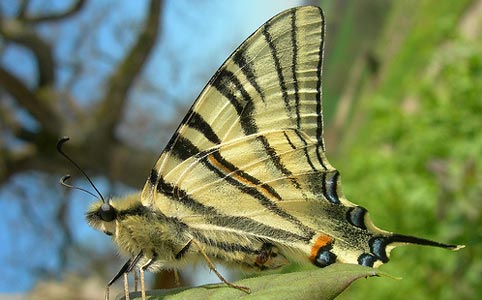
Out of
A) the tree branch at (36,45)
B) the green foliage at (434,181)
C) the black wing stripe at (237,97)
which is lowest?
the green foliage at (434,181)

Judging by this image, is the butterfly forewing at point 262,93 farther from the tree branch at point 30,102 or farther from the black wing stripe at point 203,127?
the tree branch at point 30,102

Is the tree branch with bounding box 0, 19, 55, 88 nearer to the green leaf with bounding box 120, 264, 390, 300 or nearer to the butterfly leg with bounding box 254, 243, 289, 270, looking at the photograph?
the butterfly leg with bounding box 254, 243, 289, 270

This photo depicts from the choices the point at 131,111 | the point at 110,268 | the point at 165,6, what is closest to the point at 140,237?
the point at 165,6

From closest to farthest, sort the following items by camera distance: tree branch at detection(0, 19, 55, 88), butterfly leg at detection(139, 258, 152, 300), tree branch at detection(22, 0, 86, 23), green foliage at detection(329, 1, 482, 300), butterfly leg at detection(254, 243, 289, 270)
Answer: butterfly leg at detection(139, 258, 152, 300) < butterfly leg at detection(254, 243, 289, 270) < green foliage at detection(329, 1, 482, 300) < tree branch at detection(0, 19, 55, 88) < tree branch at detection(22, 0, 86, 23)

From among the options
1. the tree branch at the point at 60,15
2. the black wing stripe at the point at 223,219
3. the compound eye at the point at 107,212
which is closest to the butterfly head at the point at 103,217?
the compound eye at the point at 107,212

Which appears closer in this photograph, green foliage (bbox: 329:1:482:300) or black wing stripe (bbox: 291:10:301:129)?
black wing stripe (bbox: 291:10:301:129)

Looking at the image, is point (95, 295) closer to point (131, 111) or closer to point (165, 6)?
point (131, 111)

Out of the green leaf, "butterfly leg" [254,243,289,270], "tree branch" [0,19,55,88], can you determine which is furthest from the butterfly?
"tree branch" [0,19,55,88]
